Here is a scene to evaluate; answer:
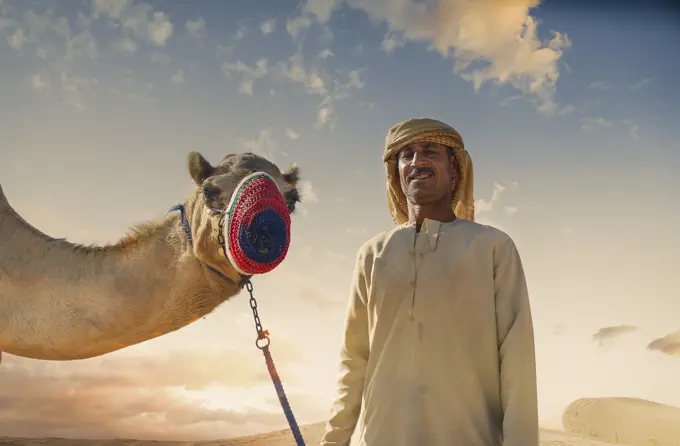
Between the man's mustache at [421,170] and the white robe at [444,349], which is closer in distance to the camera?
the white robe at [444,349]

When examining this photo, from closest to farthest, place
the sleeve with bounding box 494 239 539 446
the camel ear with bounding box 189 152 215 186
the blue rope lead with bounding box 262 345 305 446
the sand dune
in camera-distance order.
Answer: the sleeve with bounding box 494 239 539 446 < the blue rope lead with bounding box 262 345 305 446 < the camel ear with bounding box 189 152 215 186 < the sand dune

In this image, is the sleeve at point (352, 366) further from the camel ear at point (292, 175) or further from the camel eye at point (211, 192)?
the camel ear at point (292, 175)

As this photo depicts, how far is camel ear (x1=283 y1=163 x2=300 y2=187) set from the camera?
5.21 meters

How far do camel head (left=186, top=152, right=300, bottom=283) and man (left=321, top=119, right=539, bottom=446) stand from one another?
213 centimetres

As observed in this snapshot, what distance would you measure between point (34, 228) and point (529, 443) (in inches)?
187

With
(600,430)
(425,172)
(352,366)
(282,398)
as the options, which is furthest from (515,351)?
(600,430)

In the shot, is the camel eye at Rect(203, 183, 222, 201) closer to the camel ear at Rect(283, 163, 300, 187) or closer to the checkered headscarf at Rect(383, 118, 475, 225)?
the camel ear at Rect(283, 163, 300, 187)

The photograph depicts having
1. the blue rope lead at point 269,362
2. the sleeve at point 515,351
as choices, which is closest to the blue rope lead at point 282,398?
the blue rope lead at point 269,362

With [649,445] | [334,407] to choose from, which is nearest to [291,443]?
[649,445]

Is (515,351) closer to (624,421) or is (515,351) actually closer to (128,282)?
(128,282)

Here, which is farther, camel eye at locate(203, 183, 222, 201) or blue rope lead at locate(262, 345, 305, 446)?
camel eye at locate(203, 183, 222, 201)

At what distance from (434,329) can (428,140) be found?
0.75 meters

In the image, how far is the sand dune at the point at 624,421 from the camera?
622 inches

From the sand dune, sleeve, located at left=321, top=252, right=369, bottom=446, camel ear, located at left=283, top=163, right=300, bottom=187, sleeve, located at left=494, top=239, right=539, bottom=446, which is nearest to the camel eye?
camel ear, located at left=283, top=163, right=300, bottom=187
